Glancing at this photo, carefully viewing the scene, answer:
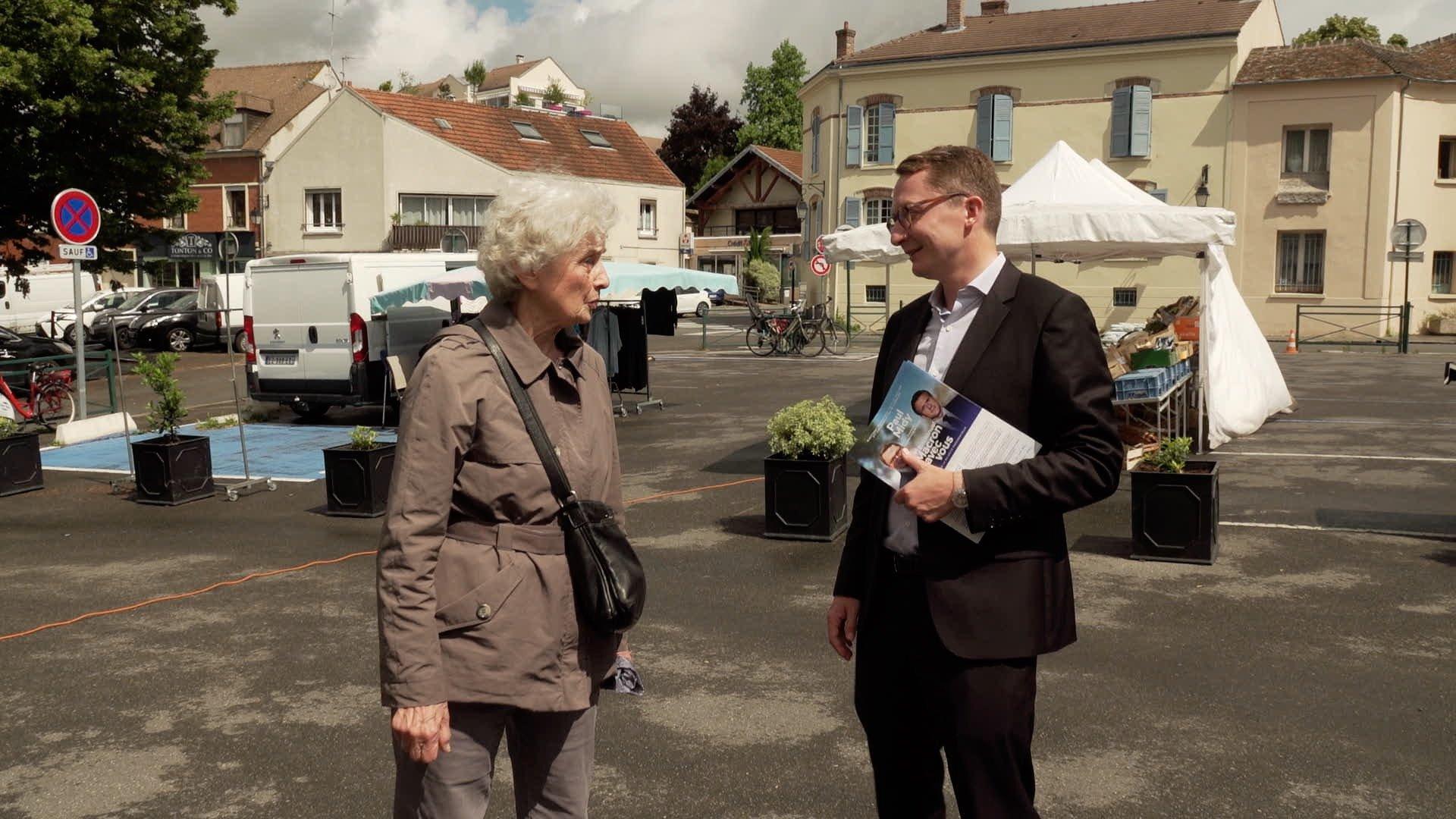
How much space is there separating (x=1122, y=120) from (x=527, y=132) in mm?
23824

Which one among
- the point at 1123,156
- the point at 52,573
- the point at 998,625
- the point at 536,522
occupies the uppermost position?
the point at 1123,156

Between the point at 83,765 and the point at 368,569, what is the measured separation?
2.98 meters

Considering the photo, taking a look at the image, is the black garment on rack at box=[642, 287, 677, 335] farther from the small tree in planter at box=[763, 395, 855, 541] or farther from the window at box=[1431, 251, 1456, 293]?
the window at box=[1431, 251, 1456, 293]

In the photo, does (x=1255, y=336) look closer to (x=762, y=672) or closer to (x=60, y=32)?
(x=762, y=672)

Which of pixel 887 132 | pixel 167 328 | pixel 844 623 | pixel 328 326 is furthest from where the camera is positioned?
pixel 887 132

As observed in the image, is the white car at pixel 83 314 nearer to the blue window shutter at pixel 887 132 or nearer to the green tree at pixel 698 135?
the blue window shutter at pixel 887 132

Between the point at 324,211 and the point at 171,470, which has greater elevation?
the point at 324,211

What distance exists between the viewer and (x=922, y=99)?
41.2 m

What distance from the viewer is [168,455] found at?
32.1ft

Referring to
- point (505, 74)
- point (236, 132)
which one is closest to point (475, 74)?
point (505, 74)

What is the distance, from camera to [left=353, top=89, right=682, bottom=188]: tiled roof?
46.3 m

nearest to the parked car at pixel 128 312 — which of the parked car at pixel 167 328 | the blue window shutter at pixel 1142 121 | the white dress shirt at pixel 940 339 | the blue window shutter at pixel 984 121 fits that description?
the parked car at pixel 167 328

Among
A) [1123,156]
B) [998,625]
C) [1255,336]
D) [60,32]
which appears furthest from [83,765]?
[1123,156]

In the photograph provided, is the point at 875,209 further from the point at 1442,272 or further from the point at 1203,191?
the point at 1442,272
